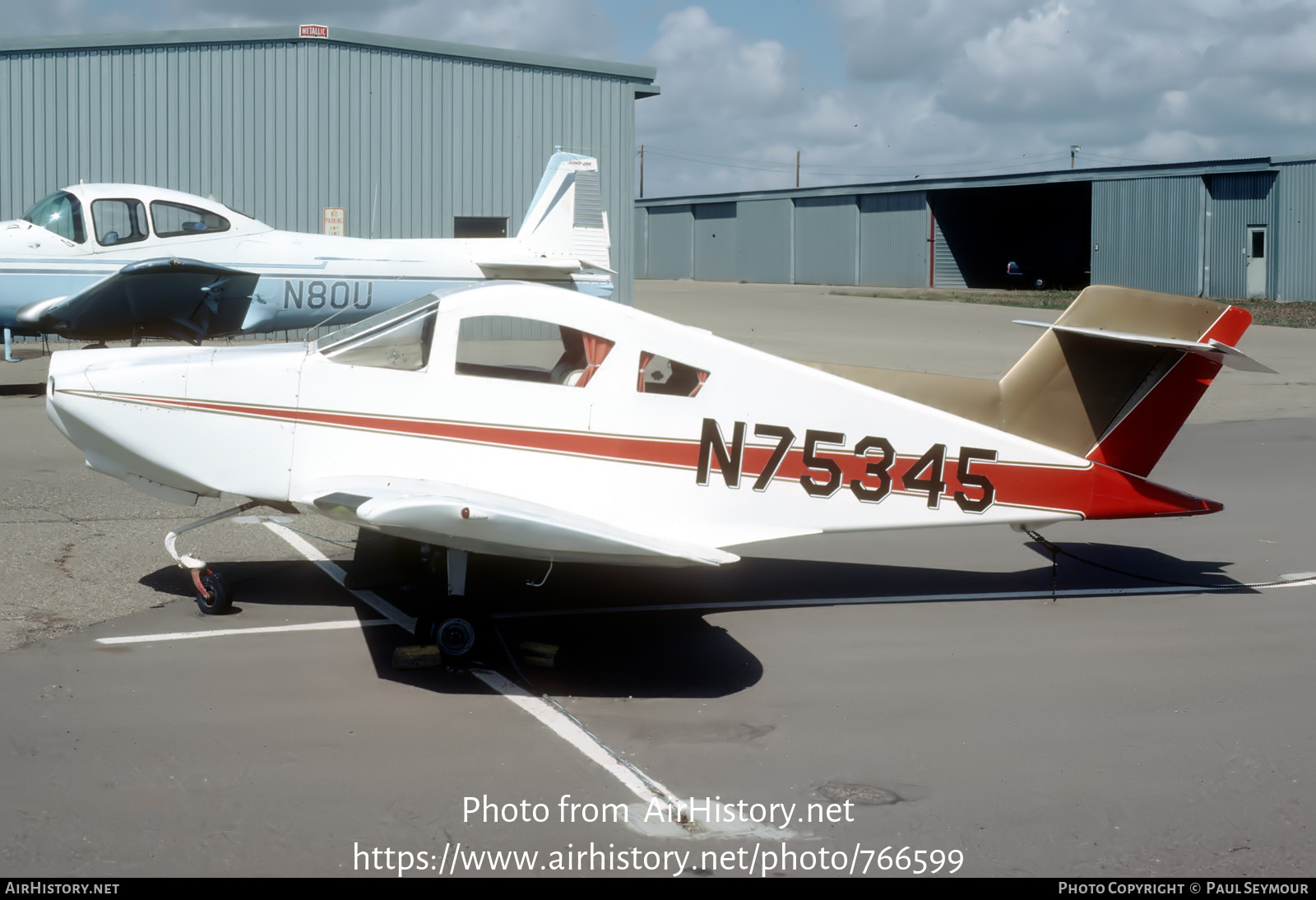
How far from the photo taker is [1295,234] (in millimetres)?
39938

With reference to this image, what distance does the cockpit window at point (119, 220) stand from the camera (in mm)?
15875

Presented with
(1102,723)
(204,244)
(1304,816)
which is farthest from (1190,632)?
(204,244)

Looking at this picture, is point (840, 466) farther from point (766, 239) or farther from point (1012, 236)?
point (766, 239)

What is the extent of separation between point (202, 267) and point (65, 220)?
193 centimetres

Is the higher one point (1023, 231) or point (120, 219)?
point (1023, 231)

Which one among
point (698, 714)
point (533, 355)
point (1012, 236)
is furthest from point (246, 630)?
point (1012, 236)

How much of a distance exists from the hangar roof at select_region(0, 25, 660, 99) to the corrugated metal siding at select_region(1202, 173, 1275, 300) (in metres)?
26.0

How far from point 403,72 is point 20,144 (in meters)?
7.70

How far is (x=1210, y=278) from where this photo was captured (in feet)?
138

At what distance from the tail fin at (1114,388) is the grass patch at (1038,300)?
25304 mm

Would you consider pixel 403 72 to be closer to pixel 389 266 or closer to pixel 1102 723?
pixel 389 266

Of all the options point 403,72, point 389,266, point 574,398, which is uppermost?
point 403,72

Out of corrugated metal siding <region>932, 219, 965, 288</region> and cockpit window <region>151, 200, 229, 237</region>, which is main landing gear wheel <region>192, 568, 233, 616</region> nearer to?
cockpit window <region>151, 200, 229, 237</region>

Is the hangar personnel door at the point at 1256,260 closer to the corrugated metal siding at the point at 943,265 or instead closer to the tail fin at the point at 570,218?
the corrugated metal siding at the point at 943,265
